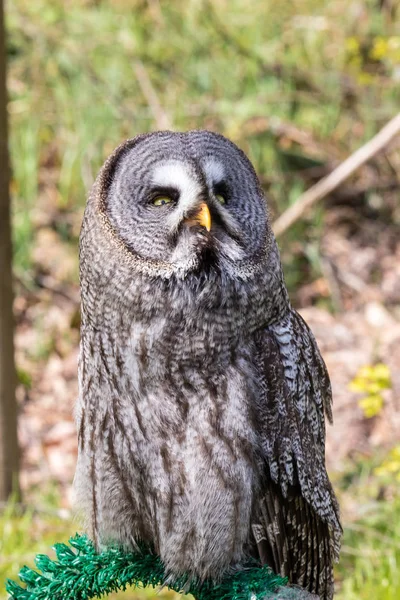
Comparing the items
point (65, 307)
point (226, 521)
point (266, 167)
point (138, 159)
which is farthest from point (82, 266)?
point (266, 167)

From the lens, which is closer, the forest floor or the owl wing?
the owl wing

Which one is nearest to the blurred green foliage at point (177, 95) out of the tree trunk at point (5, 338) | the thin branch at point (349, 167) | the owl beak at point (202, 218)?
the thin branch at point (349, 167)

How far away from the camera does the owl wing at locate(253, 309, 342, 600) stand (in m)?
1.81

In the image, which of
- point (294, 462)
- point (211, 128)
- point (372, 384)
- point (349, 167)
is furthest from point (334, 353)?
point (294, 462)

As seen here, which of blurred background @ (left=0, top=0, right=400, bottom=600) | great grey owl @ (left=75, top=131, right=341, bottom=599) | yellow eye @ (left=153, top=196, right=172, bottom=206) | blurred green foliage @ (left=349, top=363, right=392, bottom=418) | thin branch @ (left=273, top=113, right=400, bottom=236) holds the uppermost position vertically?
blurred background @ (left=0, top=0, right=400, bottom=600)

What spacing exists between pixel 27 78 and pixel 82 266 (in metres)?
3.72

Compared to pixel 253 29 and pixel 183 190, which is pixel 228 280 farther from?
pixel 253 29

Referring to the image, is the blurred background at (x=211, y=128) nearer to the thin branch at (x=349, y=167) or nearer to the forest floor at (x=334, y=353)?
the forest floor at (x=334, y=353)

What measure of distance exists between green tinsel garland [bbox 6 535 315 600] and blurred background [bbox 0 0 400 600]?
232 centimetres

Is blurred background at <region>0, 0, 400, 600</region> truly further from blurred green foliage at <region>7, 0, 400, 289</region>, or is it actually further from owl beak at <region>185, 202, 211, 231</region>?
owl beak at <region>185, 202, 211, 231</region>

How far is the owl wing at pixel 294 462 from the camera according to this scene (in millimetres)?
1809

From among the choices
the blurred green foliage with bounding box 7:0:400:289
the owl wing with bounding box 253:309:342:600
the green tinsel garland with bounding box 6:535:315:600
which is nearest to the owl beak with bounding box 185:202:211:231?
the owl wing with bounding box 253:309:342:600

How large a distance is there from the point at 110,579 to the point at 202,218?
84 cm

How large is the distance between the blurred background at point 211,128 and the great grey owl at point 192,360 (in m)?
2.42
